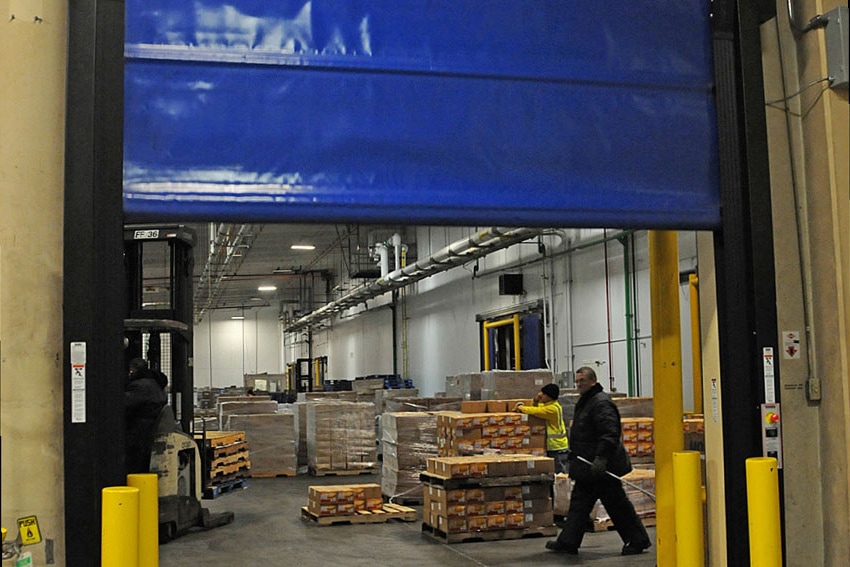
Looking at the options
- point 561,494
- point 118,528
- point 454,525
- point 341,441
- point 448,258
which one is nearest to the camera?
point 118,528

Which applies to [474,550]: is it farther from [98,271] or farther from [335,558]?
[98,271]

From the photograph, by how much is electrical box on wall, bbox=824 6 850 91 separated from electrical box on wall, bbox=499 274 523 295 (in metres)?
16.7

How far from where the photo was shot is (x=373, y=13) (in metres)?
5.33

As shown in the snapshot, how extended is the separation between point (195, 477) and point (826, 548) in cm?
834

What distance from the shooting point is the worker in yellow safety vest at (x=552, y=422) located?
13680 millimetres

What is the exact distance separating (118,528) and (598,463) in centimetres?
638

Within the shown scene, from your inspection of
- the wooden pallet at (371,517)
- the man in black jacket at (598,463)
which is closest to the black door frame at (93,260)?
the man in black jacket at (598,463)

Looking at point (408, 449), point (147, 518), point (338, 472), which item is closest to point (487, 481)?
point (408, 449)

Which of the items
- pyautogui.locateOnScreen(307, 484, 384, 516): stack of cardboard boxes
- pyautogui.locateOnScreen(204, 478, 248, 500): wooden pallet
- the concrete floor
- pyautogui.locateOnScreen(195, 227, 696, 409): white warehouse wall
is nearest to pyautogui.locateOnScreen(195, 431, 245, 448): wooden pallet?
pyautogui.locateOnScreen(204, 478, 248, 500): wooden pallet

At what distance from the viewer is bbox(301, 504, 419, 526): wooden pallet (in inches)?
529

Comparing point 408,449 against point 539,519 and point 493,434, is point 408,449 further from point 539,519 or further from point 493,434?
point 539,519

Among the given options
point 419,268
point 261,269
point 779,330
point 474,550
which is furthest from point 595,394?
point 261,269

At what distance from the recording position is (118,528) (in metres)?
4.23

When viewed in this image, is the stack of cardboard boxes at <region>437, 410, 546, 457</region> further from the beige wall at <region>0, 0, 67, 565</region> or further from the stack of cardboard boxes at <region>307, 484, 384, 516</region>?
the beige wall at <region>0, 0, 67, 565</region>
